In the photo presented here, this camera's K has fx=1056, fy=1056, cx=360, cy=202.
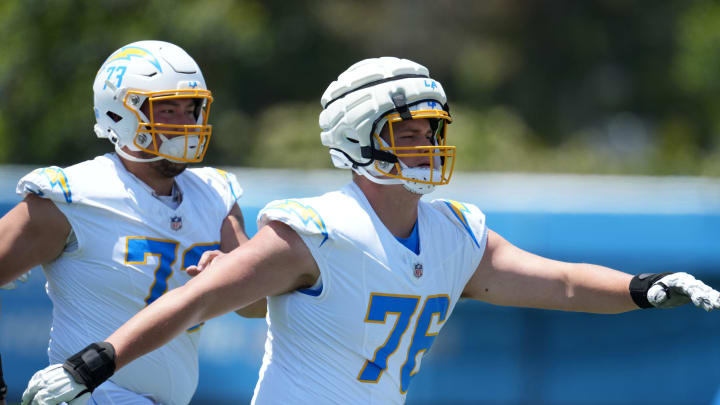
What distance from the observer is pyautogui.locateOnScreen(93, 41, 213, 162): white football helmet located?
3.64 m

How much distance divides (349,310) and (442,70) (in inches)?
722

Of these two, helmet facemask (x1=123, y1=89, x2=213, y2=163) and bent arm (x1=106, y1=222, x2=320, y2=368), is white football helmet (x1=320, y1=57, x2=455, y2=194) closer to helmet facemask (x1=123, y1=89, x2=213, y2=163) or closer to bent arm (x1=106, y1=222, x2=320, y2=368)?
bent arm (x1=106, y1=222, x2=320, y2=368)

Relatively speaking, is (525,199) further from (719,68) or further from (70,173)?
(719,68)

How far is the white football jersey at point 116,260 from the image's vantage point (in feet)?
11.6

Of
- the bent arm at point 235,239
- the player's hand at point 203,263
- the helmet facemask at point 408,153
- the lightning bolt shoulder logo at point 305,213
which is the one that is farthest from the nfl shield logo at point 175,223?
the helmet facemask at point 408,153

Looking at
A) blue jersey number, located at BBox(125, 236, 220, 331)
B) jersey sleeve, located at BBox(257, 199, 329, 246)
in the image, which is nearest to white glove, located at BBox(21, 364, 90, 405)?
jersey sleeve, located at BBox(257, 199, 329, 246)

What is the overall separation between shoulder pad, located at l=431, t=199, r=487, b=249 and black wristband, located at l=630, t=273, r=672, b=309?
0.49m

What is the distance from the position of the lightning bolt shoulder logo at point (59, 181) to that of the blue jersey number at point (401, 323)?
43.9 inches

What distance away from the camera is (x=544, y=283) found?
3.40m

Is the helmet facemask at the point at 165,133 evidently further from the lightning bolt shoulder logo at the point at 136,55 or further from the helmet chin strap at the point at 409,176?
the helmet chin strap at the point at 409,176

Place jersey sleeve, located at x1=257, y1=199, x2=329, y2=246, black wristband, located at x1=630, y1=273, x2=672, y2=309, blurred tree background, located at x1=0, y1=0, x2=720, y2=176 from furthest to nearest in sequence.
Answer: blurred tree background, located at x1=0, y1=0, x2=720, y2=176 → black wristband, located at x1=630, y1=273, x2=672, y2=309 → jersey sleeve, located at x1=257, y1=199, x2=329, y2=246

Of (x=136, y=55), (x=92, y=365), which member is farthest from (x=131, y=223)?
(x=92, y=365)

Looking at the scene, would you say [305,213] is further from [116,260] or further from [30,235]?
[30,235]

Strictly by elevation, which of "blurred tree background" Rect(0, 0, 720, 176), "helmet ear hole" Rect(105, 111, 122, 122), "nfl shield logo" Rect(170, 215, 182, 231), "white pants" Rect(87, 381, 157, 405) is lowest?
"blurred tree background" Rect(0, 0, 720, 176)
